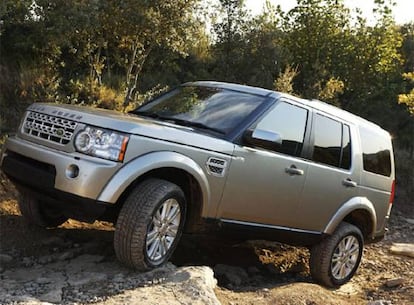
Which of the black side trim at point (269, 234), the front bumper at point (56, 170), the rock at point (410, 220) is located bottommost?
the rock at point (410, 220)

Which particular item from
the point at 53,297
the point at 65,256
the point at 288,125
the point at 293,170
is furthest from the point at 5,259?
the point at 288,125

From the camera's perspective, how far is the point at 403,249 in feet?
27.8

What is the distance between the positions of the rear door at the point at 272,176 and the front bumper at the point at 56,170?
1.21 metres

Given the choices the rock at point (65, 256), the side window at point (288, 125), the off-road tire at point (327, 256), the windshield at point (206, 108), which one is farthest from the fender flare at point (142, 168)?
the off-road tire at point (327, 256)

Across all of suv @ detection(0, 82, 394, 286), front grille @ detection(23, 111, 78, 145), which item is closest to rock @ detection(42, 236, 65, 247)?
suv @ detection(0, 82, 394, 286)

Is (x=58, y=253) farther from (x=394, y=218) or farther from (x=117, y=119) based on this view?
(x=394, y=218)

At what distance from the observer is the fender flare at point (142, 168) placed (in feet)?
12.8

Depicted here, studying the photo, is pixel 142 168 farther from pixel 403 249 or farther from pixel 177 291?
pixel 403 249

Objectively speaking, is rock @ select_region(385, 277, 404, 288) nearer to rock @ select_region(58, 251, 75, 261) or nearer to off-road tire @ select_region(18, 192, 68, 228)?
rock @ select_region(58, 251, 75, 261)

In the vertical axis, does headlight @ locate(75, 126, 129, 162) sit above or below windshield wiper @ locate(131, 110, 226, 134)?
below

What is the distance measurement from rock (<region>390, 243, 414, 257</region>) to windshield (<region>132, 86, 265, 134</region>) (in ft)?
15.1

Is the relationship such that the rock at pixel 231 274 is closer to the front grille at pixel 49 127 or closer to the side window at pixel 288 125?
the side window at pixel 288 125

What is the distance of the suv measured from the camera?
13.1 ft

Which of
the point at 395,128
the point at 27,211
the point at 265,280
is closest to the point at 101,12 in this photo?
the point at 27,211
